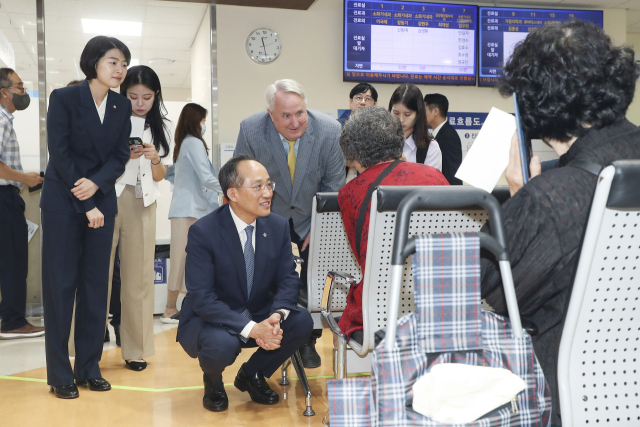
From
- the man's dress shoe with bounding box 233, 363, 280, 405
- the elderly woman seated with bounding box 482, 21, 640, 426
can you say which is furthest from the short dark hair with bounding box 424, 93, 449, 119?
the elderly woman seated with bounding box 482, 21, 640, 426

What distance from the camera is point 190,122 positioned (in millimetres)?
4227

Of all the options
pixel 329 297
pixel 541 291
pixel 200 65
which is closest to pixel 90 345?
pixel 329 297

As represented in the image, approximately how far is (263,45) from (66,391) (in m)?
3.61

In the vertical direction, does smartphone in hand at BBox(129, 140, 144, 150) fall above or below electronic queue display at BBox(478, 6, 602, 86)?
below

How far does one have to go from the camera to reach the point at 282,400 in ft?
8.68

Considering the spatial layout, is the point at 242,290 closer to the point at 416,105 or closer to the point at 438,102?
the point at 416,105

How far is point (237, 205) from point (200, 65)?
11.7 feet

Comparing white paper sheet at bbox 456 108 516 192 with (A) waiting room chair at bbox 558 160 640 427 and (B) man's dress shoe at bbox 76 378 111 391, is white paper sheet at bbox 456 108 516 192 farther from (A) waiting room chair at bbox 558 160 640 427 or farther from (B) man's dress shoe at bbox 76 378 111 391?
(B) man's dress shoe at bbox 76 378 111 391

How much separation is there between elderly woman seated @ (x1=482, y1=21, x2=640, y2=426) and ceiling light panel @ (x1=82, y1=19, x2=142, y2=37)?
5221 millimetres

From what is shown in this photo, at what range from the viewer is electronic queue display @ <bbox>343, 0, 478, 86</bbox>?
17.4 feet

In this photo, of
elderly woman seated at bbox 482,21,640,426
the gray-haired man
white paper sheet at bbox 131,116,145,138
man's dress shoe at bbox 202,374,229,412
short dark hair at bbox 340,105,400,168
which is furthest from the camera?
white paper sheet at bbox 131,116,145,138

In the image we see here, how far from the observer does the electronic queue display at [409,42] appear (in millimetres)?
5301

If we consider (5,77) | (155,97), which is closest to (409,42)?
(155,97)

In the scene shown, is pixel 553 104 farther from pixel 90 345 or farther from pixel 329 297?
pixel 90 345
